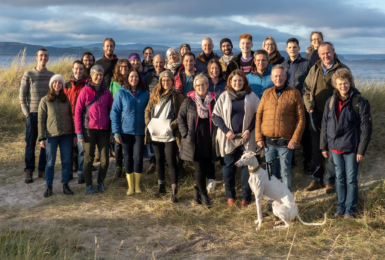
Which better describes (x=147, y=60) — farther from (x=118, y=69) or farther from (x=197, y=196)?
(x=197, y=196)

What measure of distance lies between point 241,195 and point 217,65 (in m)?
2.17

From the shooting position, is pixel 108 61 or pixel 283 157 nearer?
pixel 283 157

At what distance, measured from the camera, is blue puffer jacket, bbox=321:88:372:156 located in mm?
4441

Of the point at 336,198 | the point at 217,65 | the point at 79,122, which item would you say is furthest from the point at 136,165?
the point at 336,198

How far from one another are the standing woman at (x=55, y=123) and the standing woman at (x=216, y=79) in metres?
2.41

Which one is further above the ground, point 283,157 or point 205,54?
point 205,54

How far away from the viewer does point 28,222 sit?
4730 millimetres

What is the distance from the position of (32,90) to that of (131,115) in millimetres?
2099

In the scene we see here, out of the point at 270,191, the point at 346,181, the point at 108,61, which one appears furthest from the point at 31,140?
the point at 346,181

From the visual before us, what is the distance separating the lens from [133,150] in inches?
234

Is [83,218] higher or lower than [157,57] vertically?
lower

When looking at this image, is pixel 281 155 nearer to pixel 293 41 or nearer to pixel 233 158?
pixel 233 158

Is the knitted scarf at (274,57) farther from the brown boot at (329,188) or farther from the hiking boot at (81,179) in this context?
the hiking boot at (81,179)

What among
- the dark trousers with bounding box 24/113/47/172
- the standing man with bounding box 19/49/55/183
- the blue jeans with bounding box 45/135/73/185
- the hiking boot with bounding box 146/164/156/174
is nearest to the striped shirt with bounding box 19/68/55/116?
the standing man with bounding box 19/49/55/183
